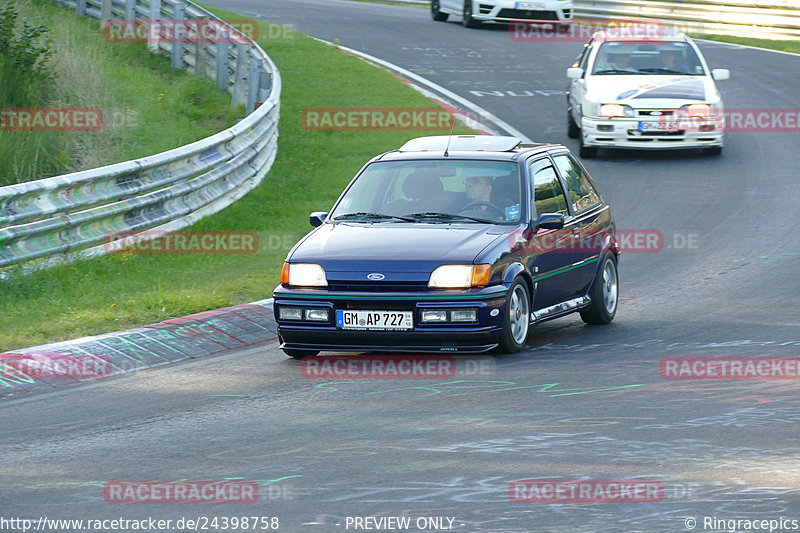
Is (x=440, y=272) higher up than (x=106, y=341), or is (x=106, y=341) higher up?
(x=440, y=272)

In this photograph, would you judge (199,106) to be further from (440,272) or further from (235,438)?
(235,438)

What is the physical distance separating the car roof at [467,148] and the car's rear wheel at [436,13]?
26.6 meters

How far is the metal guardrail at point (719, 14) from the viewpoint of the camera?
1335 inches

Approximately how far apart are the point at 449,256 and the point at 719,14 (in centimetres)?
2787

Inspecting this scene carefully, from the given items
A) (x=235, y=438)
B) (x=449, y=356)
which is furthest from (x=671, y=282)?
(x=235, y=438)

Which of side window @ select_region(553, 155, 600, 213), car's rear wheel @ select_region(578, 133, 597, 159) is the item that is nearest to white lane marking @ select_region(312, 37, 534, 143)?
car's rear wheel @ select_region(578, 133, 597, 159)

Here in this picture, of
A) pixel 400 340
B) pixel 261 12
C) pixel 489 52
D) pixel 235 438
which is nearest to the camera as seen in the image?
pixel 235 438

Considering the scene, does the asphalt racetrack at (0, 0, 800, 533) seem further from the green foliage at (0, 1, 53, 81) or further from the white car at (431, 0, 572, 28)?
the white car at (431, 0, 572, 28)

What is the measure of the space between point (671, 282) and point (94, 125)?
8757mm

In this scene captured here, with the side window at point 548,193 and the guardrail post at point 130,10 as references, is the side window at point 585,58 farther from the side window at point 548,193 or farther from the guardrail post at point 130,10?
the side window at point 548,193

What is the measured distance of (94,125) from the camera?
61.2 ft

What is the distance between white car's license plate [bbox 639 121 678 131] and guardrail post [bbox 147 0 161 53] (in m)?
9.12

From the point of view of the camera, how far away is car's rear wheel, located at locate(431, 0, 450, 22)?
123 ft

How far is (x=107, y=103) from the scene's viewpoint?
66.2ft
